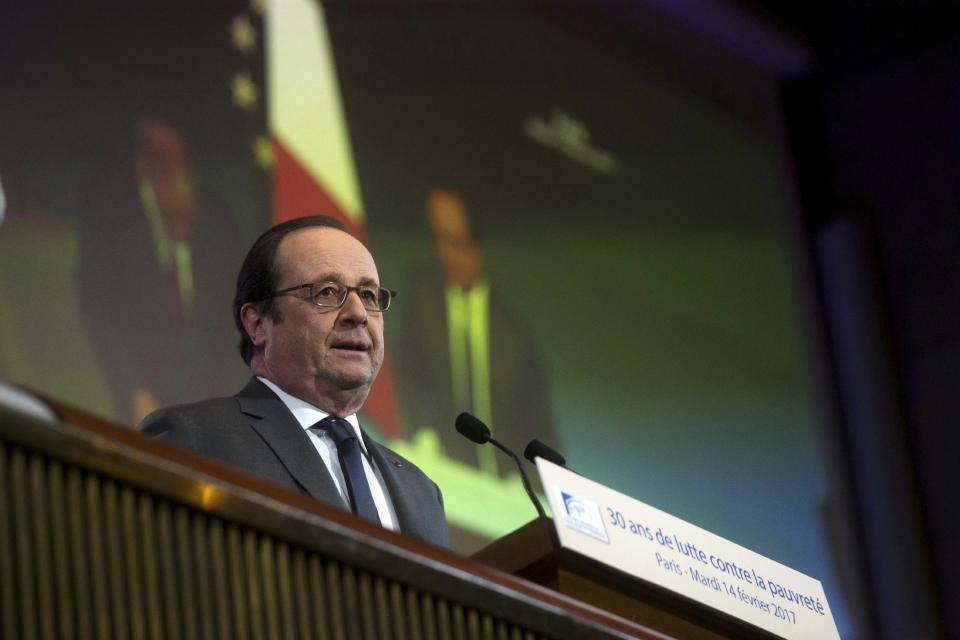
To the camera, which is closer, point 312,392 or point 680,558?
point 680,558

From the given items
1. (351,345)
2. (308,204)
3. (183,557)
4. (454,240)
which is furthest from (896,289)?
(183,557)

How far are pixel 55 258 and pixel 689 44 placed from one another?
357 centimetres

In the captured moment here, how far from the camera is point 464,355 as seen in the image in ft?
15.3

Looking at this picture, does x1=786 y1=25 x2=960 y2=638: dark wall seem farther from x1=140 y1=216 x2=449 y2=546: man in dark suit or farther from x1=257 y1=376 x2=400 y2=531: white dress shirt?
x1=257 y1=376 x2=400 y2=531: white dress shirt

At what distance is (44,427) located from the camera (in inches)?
49.1

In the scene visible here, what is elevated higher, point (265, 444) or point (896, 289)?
point (265, 444)

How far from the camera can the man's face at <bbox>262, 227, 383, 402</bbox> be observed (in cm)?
270

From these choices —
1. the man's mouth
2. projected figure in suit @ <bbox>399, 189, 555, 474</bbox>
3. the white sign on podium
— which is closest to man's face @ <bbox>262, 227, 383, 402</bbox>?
→ the man's mouth

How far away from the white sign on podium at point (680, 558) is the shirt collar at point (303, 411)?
0.74 metres

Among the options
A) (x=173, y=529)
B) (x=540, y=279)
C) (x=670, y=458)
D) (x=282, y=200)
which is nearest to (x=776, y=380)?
(x=670, y=458)

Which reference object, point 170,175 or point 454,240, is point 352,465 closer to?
point 170,175

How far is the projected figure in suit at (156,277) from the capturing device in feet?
12.0

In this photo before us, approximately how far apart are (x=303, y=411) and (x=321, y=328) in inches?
7.5

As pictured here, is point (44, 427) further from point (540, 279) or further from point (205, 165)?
point (540, 279)
